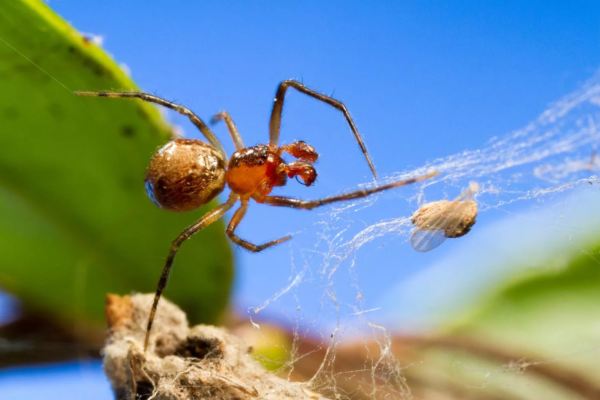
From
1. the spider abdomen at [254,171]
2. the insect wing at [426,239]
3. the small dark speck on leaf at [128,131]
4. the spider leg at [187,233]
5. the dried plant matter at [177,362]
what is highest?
the spider abdomen at [254,171]

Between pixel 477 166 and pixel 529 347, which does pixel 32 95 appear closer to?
pixel 477 166

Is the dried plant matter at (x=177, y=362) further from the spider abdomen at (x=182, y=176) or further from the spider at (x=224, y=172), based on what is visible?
the spider abdomen at (x=182, y=176)

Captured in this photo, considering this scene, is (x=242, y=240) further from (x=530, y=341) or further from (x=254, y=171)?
(x=530, y=341)

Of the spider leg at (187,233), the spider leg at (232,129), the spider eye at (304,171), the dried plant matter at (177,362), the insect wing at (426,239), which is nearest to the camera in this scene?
the dried plant matter at (177,362)

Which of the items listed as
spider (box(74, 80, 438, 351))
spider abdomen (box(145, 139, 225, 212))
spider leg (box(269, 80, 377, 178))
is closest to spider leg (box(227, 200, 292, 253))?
spider (box(74, 80, 438, 351))

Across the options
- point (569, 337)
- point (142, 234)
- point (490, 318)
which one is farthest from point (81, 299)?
point (569, 337)

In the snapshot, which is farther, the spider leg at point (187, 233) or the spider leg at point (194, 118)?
the spider leg at point (194, 118)

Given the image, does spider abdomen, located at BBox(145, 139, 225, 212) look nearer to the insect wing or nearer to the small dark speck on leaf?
the small dark speck on leaf

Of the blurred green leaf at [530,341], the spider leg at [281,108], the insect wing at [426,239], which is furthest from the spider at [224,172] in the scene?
the blurred green leaf at [530,341]
